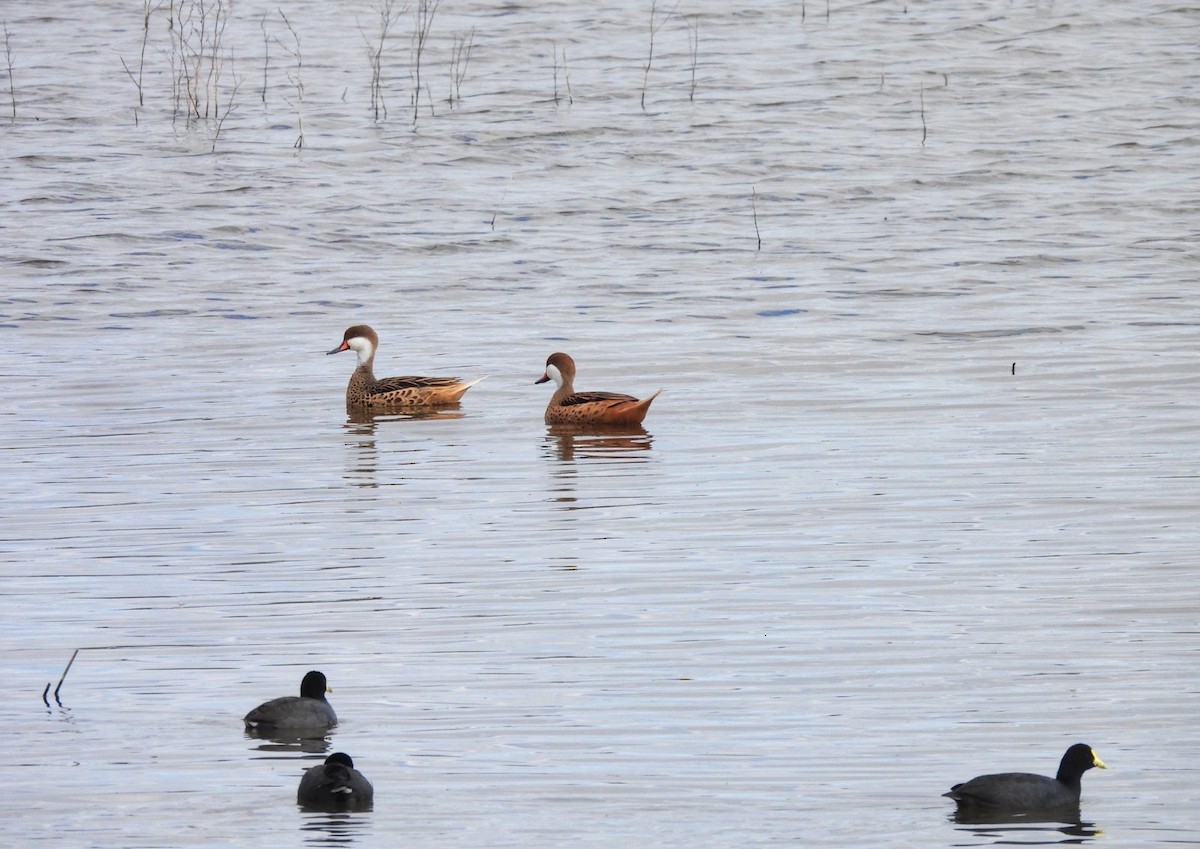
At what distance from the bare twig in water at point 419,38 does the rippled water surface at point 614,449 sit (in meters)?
0.35

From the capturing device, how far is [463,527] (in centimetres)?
1102

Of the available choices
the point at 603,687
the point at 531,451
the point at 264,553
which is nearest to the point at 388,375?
the point at 531,451

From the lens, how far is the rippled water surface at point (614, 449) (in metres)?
7.18

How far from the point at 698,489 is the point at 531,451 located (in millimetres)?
2219

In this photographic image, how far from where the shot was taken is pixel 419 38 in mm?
32781

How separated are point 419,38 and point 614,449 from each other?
20074 mm

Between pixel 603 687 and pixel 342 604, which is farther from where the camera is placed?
pixel 342 604

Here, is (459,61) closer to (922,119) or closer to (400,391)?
(922,119)

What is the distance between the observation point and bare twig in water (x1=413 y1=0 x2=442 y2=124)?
30578 mm

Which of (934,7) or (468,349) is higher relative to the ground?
(934,7)

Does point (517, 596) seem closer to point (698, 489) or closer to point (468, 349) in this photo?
point (698, 489)

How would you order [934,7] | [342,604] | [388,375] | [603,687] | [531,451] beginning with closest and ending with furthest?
[603,687] < [342,604] < [531,451] < [388,375] < [934,7]

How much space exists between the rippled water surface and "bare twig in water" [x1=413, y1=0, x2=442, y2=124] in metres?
0.35

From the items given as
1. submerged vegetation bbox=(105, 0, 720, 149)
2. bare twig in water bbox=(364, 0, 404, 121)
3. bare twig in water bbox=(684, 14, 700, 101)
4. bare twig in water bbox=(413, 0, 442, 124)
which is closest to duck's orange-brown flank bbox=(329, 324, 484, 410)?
submerged vegetation bbox=(105, 0, 720, 149)
